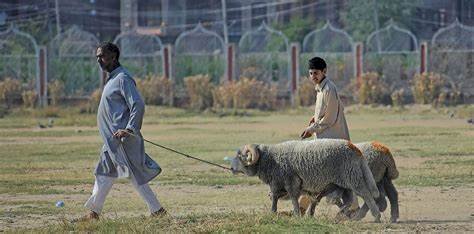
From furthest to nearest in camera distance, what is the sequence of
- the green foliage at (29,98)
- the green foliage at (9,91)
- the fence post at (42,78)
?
1. the fence post at (42,78)
2. the green foliage at (9,91)
3. the green foliage at (29,98)

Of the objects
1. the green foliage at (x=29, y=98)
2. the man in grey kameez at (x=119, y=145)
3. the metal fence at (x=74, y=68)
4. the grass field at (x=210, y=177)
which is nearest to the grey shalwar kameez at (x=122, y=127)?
the man in grey kameez at (x=119, y=145)

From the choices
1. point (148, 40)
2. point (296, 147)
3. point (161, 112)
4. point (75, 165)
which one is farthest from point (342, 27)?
point (296, 147)

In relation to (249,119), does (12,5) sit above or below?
above

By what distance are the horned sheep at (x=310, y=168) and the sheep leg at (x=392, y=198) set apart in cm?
24

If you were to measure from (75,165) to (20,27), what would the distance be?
3228 cm

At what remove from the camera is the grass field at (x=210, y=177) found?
34.6 ft

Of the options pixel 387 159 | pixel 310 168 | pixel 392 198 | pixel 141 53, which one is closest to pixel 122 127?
pixel 310 168

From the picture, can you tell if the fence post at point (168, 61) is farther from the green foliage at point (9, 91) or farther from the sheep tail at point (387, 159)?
the sheep tail at point (387, 159)

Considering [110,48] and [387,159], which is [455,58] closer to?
[387,159]

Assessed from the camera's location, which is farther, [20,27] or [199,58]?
[20,27]

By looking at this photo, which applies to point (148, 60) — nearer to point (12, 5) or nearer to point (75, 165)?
point (12, 5)

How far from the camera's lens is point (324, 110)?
37.0 ft

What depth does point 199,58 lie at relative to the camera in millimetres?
39594

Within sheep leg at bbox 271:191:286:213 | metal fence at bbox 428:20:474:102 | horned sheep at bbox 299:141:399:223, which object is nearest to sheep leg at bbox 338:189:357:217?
horned sheep at bbox 299:141:399:223
